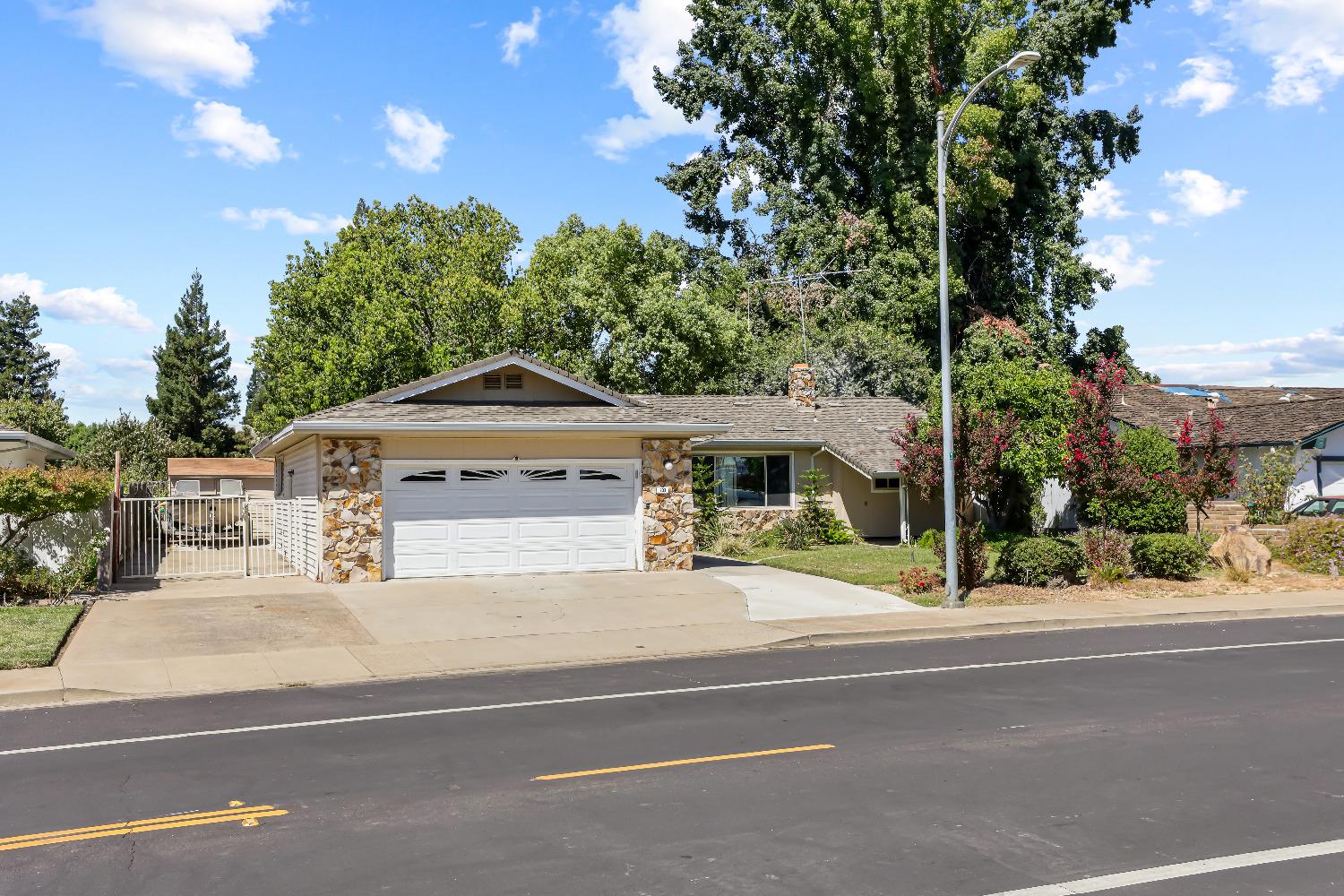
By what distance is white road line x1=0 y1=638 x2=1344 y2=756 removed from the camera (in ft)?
30.7

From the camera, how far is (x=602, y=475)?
22.0m

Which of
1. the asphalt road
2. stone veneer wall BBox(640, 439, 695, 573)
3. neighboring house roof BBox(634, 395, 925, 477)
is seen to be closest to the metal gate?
stone veneer wall BBox(640, 439, 695, 573)

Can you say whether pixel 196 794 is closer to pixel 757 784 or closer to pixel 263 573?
pixel 757 784

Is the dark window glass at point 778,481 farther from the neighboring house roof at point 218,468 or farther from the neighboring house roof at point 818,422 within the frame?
the neighboring house roof at point 218,468

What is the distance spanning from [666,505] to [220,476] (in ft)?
87.1

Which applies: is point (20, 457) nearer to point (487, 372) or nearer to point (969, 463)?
point (487, 372)

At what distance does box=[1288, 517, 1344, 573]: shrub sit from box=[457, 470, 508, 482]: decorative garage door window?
16.9m

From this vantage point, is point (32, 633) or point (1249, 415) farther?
point (1249, 415)

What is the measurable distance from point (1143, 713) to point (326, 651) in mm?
9568

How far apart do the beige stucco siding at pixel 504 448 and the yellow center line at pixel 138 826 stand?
44.9 ft

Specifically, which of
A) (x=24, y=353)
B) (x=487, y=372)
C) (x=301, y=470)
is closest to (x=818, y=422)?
(x=487, y=372)

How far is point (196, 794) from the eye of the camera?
754 cm

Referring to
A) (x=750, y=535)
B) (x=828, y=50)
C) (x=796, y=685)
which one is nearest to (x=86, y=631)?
(x=796, y=685)

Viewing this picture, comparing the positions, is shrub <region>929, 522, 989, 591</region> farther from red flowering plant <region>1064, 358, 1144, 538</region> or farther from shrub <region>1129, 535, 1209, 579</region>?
shrub <region>1129, 535, 1209, 579</region>
